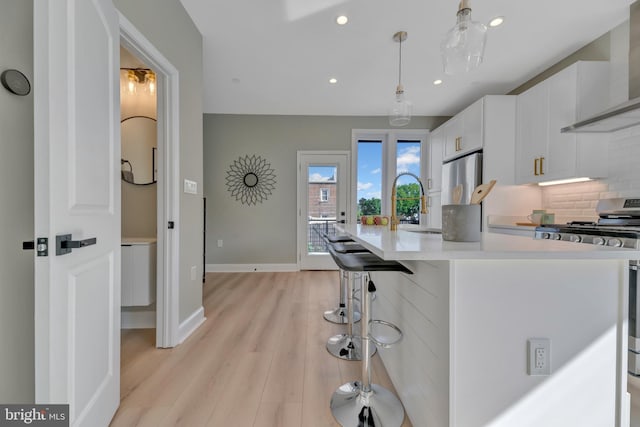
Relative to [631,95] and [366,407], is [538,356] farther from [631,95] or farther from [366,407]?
[631,95]

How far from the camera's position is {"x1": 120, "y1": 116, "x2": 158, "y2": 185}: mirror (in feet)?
7.54

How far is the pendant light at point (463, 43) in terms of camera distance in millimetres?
1224

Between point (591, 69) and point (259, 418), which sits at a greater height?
point (591, 69)

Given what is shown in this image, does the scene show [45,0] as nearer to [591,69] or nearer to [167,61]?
[167,61]

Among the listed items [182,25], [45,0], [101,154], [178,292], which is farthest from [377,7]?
[178,292]

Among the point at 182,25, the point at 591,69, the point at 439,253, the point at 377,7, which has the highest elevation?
the point at 377,7

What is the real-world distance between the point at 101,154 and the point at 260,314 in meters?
1.90

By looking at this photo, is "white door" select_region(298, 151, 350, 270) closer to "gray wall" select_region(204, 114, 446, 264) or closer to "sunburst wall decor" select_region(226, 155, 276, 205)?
"gray wall" select_region(204, 114, 446, 264)

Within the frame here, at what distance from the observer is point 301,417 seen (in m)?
1.26

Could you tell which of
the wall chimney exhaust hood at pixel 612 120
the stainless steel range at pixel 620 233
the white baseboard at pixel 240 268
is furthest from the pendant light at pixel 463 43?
the white baseboard at pixel 240 268

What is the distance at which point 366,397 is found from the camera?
128 cm

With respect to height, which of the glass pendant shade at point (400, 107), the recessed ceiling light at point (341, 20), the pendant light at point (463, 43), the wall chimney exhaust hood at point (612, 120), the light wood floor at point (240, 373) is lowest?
the light wood floor at point (240, 373)

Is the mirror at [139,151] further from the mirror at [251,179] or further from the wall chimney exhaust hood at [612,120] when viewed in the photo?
the wall chimney exhaust hood at [612,120]

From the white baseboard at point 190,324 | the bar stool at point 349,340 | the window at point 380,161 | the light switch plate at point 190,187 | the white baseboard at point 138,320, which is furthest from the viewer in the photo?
the window at point 380,161
